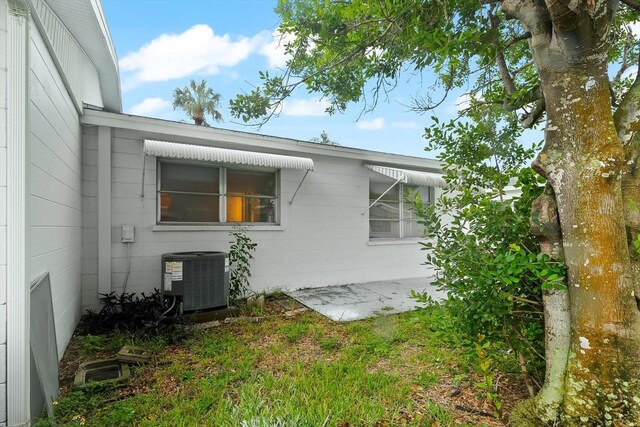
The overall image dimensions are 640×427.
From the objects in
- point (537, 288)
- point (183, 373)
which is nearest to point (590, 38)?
point (537, 288)

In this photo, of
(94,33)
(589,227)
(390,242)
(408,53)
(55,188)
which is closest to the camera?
(589,227)

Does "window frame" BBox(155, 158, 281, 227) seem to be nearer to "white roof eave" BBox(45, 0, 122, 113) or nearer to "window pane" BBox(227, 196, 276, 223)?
"window pane" BBox(227, 196, 276, 223)

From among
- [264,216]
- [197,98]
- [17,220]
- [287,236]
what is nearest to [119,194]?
[264,216]

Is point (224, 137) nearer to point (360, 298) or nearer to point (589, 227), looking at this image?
point (360, 298)

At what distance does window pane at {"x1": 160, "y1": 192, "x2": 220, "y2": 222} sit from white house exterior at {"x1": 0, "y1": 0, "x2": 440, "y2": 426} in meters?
0.02

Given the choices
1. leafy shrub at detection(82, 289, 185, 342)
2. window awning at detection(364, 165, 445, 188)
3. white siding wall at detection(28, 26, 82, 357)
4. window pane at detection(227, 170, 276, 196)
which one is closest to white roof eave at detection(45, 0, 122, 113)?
white siding wall at detection(28, 26, 82, 357)

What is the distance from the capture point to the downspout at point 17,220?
1.83 m

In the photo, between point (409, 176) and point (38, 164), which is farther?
point (409, 176)

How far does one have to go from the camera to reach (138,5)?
20.4 feet

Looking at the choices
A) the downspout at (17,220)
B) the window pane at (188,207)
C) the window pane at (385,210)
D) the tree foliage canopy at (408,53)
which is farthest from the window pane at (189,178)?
the window pane at (385,210)

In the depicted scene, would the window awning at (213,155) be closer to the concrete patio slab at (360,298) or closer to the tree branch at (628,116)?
the concrete patio slab at (360,298)

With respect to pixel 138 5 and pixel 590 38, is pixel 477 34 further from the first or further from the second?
pixel 138 5

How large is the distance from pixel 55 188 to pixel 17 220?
123cm

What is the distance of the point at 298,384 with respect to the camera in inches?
100.0
